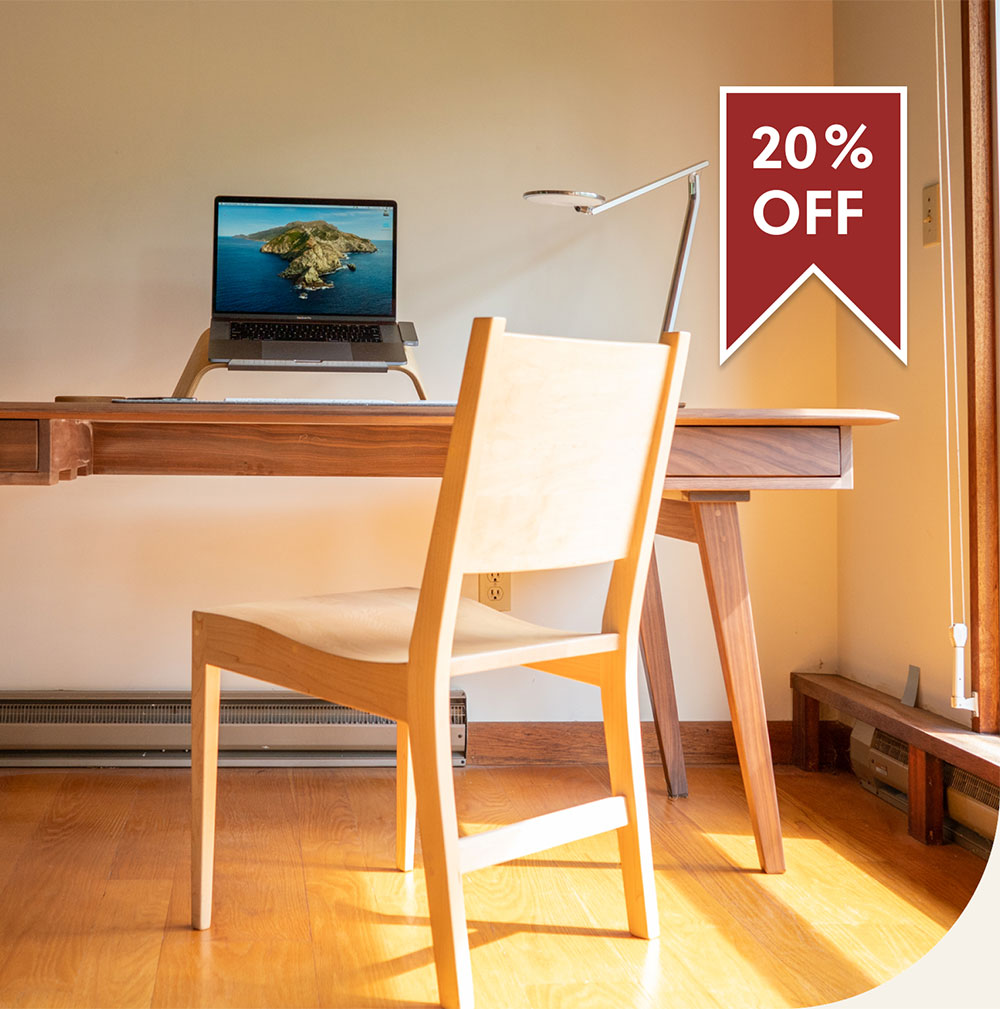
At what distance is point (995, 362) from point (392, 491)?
121 cm

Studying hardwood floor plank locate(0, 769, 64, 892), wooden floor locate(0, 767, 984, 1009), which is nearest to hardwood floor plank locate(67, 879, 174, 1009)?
wooden floor locate(0, 767, 984, 1009)

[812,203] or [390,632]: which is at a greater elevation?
[812,203]

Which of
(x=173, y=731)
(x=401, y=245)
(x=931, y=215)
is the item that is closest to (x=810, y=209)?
(x=931, y=215)

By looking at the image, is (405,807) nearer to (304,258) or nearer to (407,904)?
(407,904)

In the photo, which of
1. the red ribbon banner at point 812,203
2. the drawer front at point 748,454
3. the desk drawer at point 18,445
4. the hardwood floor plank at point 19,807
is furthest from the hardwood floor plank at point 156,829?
the red ribbon banner at point 812,203

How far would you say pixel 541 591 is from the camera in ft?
7.91

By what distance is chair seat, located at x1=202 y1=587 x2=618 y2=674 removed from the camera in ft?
4.12

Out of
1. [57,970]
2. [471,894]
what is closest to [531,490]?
[471,894]

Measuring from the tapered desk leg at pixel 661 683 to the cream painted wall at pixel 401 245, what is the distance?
0.29 meters

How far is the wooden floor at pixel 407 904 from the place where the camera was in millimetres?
1320

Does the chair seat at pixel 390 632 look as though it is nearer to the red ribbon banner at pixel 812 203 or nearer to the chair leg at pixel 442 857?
the chair leg at pixel 442 857

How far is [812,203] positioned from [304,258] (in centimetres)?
104

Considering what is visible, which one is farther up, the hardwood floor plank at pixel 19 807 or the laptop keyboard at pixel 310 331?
the laptop keyboard at pixel 310 331

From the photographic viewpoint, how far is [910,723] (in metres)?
1.90
